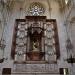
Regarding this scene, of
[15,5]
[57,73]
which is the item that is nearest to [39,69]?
[57,73]

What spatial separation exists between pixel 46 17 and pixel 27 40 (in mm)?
2675

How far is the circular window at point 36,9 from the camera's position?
13.7 metres

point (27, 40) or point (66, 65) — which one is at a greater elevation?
point (27, 40)

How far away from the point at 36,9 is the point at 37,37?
3171 mm

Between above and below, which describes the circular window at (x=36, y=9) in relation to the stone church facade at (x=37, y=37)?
above

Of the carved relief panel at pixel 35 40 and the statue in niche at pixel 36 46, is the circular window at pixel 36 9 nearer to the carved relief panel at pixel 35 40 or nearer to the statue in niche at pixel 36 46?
the carved relief panel at pixel 35 40

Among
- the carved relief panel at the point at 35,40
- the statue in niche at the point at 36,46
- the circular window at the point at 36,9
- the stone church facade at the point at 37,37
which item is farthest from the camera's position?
the circular window at the point at 36,9

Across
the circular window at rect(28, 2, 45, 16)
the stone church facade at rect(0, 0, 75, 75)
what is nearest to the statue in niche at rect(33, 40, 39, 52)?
the stone church facade at rect(0, 0, 75, 75)

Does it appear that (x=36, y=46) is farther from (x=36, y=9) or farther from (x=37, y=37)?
(x=36, y=9)

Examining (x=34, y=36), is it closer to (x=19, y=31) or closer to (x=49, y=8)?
(x=19, y=31)

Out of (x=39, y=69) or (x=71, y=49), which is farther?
(x=71, y=49)

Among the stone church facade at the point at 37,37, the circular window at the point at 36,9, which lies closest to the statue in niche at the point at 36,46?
the stone church facade at the point at 37,37

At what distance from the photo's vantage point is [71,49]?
1103cm

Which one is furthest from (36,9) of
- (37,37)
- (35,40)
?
(35,40)
